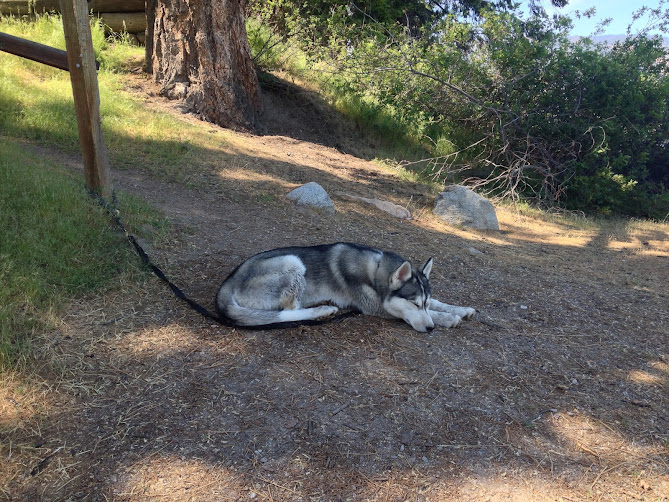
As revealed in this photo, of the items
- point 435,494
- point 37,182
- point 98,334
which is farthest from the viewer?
point 37,182

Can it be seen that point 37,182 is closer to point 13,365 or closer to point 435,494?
point 13,365

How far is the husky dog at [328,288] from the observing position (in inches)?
191

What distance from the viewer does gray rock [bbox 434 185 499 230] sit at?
33.7 feet

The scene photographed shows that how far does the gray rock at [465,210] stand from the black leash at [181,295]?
553 centimetres

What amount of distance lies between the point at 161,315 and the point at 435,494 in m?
2.90

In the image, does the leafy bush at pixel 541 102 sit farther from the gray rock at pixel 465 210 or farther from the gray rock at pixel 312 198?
the gray rock at pixel 312 198

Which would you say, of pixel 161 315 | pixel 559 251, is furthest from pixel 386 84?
pixel 161 315

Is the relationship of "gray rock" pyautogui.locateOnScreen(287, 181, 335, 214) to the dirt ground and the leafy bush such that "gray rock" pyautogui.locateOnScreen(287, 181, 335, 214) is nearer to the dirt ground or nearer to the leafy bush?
the dirt ground

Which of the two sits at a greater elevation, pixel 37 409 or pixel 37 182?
pixel 37 182

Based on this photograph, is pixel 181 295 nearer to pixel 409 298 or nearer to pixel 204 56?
pixel 409 298

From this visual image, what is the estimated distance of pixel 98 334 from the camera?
14.4ft

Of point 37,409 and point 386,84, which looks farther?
point 386,84

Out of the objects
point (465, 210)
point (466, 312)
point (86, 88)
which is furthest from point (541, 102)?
point (86, 88)

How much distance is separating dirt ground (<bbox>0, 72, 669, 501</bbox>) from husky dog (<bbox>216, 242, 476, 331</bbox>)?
0.58ft
